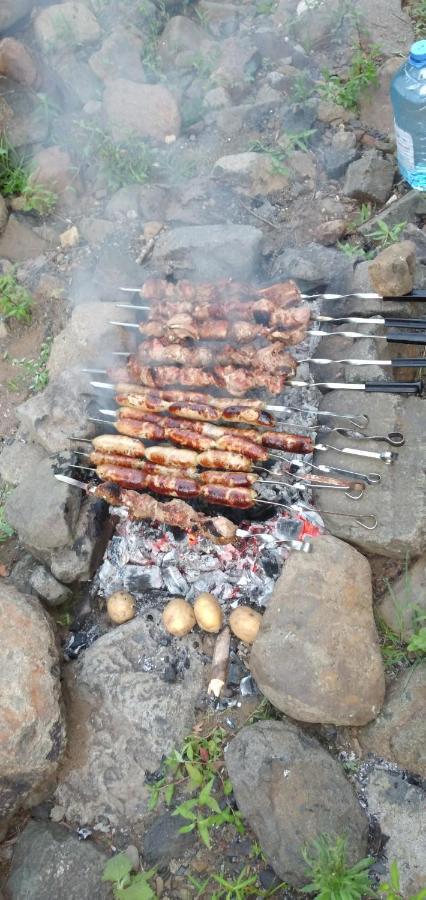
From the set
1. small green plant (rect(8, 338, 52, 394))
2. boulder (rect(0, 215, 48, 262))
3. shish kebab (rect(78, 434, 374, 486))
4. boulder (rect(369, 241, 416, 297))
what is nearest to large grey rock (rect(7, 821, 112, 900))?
shish kebab (rect(78, 434, 374, 486))

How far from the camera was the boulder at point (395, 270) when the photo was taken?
14.6 ft

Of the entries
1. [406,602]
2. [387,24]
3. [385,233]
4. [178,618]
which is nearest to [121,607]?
[178,618]

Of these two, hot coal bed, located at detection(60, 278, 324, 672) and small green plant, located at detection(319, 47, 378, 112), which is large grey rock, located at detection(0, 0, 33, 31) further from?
hot coal bed, located at detection(60, 278, 324, 672)

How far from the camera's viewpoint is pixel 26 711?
146 inches

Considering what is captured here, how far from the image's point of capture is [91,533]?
14.9 feet

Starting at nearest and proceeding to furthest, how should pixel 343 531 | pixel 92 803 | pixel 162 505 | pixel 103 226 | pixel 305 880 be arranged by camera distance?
pixel 305 880
pixel 92 803
pixel 343 531
pixel 162 505
pixel 103 226

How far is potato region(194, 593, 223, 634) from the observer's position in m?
4.12

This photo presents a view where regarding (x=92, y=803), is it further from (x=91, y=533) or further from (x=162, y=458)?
(x=162, y=458)

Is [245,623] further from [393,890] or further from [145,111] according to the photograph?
Answer: [145,111]

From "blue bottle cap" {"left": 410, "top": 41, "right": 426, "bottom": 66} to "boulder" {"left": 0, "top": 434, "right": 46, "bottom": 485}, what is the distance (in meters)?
3.94

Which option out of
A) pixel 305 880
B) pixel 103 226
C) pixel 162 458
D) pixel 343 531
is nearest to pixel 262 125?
pixel 103 226

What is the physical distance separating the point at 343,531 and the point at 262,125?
14.6 feet

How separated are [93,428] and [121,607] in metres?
1.39

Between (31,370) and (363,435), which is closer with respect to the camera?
(363,435)
